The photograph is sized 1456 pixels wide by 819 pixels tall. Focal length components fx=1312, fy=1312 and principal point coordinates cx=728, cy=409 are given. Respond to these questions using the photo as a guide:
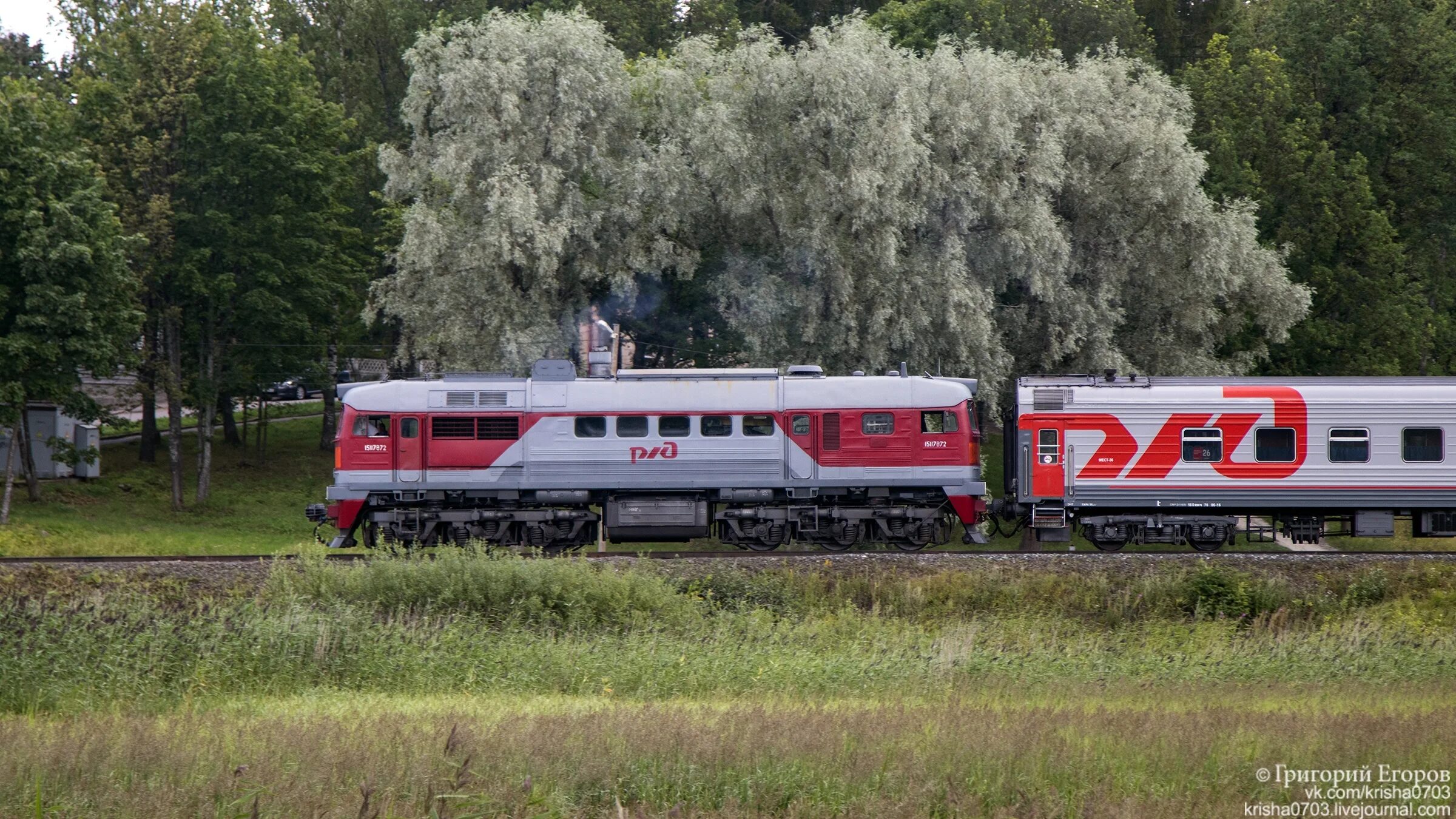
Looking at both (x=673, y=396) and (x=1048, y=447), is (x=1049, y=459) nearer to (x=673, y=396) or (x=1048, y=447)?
A: (x=1048, y=447)

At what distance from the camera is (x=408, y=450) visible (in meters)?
27.8

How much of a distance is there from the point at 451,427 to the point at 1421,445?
20.5 meters

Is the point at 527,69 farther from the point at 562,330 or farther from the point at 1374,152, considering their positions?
the point at 1374,152

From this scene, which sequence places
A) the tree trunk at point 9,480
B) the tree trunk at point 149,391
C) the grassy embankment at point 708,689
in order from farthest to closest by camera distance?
the tree trunk at point 149,391
the tree trunk at point 9,480
the grassy embankment at point 708,689

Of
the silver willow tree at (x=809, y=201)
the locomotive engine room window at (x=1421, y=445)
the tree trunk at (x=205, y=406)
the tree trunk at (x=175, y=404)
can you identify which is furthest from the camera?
the tree trunk at (x=205, y=406)

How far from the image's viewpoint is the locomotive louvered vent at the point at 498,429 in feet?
91.4

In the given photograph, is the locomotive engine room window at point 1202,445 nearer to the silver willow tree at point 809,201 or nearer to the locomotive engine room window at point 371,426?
the silver willow tree at point 809,201

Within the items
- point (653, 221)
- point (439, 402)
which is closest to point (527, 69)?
point (653, 221)

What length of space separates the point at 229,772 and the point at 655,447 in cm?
1689

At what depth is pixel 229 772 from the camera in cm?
1133

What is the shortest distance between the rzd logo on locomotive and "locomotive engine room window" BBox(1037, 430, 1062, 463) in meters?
7.86

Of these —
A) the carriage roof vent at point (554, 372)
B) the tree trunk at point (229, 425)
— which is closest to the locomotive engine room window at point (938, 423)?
the carriage roof vent at point (554, 372)

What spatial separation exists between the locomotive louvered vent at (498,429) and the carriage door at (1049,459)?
1109 centimetres

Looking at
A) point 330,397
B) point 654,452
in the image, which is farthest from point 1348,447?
point 330,397
